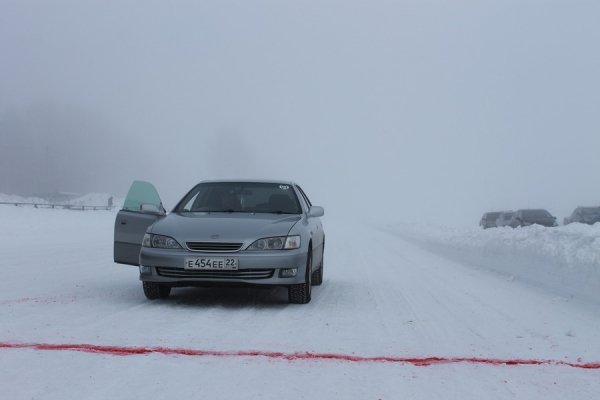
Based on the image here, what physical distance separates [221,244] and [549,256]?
21.6ft

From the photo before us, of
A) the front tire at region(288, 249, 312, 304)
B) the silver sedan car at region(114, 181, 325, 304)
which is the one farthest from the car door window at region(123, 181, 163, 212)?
the front tire at region(288, 249, 312, 304)

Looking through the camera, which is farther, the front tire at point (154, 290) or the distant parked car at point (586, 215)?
the distant parked car at point (586, 215)

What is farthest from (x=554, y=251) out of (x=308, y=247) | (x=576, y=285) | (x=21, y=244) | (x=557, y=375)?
(x=21, y=244)

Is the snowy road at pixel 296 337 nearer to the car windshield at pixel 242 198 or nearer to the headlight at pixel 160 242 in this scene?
the headlight at pixel 160 242

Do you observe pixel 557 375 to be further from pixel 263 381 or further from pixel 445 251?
pixel 445 251

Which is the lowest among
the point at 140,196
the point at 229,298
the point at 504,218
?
the point at 229,298

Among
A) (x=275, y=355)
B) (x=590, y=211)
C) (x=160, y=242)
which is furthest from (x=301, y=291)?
(x=590, y=211)

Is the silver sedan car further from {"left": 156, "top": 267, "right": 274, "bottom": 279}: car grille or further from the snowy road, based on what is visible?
the snowy road

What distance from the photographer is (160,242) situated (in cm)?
720

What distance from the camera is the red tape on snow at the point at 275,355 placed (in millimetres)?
4727

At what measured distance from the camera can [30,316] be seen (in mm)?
6250

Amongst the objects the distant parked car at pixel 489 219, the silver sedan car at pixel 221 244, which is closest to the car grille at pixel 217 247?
the silver sedan car at pixel 221 244

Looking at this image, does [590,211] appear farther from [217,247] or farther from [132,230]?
[217,247]

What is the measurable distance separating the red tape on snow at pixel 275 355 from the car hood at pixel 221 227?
2.28 metres
